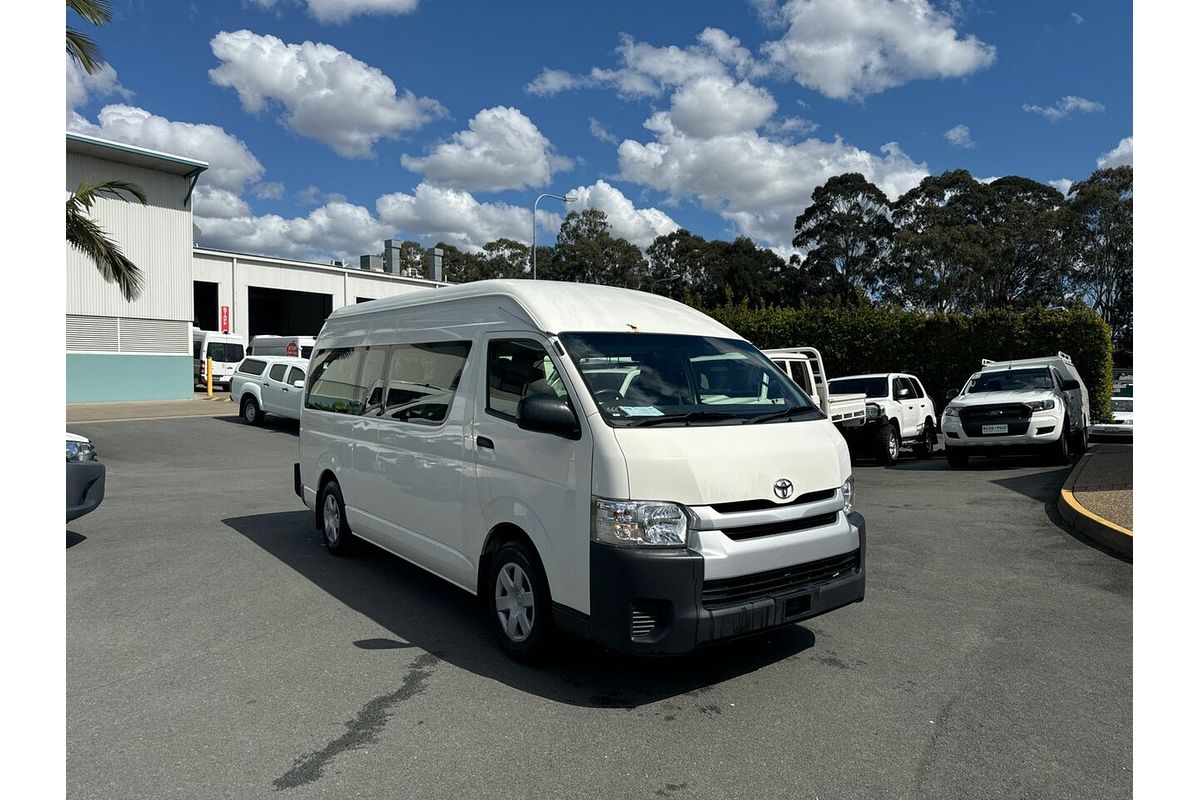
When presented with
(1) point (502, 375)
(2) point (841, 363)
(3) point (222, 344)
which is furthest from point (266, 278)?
(1) point (502, 375)

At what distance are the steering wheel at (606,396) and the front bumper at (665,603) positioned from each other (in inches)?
30.4

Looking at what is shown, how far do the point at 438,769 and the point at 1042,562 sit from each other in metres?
5.99

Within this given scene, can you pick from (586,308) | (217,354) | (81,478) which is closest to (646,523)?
(586,308)

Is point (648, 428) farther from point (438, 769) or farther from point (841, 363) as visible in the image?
point (841, 363)

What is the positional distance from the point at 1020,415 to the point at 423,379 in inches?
434

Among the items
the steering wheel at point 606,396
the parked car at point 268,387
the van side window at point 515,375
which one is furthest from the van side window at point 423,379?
the parked car at point 268,387

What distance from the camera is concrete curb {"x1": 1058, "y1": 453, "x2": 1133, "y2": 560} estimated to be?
746 cm

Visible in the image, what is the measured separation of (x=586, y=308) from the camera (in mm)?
5215

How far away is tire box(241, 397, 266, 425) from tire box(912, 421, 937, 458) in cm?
1534

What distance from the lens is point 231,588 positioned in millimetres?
6473

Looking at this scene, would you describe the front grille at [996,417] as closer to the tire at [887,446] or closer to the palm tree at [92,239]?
the tire at [887,446]

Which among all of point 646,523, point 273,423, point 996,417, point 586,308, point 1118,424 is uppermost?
point 586,308

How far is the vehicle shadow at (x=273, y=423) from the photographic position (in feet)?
65.6

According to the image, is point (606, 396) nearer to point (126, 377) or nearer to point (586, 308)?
point (586, 308)
